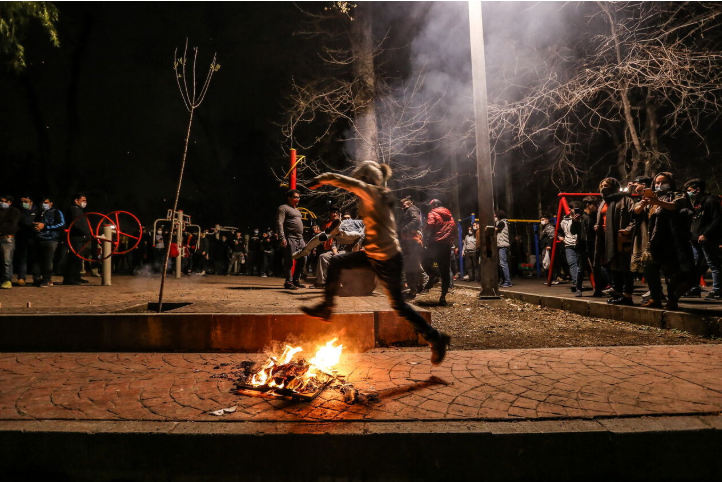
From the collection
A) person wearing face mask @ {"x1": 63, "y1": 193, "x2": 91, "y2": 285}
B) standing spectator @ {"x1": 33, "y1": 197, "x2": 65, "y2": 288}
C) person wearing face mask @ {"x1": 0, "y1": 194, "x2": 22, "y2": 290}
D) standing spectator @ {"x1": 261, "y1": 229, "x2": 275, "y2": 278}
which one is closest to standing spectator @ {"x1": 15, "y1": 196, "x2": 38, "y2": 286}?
standing spectator @ {"x1": 33, "y1": 197, "x2": 65, "y2": 288}

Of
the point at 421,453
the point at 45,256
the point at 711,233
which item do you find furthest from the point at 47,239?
the point at 711,233

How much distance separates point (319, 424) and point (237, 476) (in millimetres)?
614

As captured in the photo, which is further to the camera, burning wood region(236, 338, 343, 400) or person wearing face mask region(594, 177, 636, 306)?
person wearing face mask region(594, 177, 636, 306)

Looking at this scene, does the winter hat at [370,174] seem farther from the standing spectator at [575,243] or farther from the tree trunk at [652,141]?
the tree trunk at [652,141]

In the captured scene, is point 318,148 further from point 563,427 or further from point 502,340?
point 563,427

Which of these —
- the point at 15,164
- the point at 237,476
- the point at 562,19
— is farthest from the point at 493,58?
the point at 15,164

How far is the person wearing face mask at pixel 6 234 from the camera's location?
923cm

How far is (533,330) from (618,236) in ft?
7.97

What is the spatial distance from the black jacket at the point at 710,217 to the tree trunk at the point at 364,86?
8439 millimetres

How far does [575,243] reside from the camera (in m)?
9.81

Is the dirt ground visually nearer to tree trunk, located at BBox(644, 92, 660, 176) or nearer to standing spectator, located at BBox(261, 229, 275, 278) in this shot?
tree trunk, located at BBox(644, 92, 660, 176)

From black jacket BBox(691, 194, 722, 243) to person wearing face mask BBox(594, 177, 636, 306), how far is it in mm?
1415

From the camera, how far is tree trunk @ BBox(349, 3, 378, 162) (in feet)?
44.5

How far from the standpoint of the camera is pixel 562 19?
41.0ft
